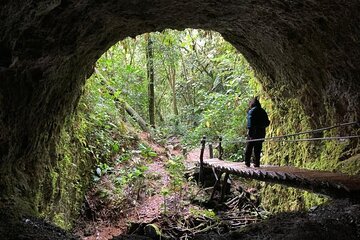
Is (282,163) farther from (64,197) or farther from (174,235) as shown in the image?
(64,197)

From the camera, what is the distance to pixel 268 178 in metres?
7.20

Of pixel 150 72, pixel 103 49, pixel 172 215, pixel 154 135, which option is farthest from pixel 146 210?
pixel 150 72

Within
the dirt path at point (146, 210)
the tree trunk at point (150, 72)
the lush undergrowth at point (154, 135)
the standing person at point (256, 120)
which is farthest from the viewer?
the tree trunk at point (150, 72)

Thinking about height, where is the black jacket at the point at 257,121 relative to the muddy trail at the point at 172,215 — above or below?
above

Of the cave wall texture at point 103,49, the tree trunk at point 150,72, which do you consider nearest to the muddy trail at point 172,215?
the cave wall texture at point 103,49

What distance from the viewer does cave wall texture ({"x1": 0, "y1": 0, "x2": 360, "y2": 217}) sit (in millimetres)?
4508

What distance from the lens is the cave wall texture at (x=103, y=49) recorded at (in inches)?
177

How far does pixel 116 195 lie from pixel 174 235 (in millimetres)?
2262

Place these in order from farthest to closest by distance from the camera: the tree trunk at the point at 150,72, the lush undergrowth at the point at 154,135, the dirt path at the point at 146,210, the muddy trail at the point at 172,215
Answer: the tree trunk at the point at 150,72
the dirt path at the point at 146,210
the lush undergrowth at the point at 154,135
the muddy trail at the point at 172,215

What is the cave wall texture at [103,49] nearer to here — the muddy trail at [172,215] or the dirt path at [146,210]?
the muddy trail at [172,215]

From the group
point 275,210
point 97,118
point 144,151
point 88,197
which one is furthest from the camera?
point 144,151

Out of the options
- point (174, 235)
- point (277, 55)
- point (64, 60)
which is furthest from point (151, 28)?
point (174, 235)

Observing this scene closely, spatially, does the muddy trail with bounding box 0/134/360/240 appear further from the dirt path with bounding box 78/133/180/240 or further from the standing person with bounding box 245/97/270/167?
the standing person with bounding box 245/97/270/167

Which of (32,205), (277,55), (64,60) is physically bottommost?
(32,205)
